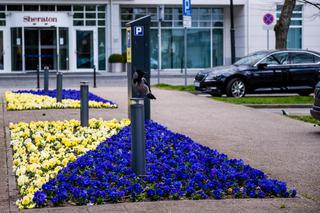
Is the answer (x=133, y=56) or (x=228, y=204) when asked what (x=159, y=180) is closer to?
(x=228, y=204)

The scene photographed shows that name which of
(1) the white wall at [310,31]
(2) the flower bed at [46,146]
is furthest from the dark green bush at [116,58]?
(2) the flower bed at [46,146]

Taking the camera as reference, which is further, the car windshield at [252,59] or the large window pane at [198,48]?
the large window pane at [198,48]

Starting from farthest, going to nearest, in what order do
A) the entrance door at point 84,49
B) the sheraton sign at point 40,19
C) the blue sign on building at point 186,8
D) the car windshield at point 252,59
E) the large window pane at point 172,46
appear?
the large window pane at point 172,46, the entrance door at point 84,49, the sheraton sign at point 40,19, the blue sign on building at point 186,8, the car windshield at point 252,59

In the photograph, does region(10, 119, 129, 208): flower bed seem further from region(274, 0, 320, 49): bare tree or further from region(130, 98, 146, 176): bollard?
region(274, 0, 320, 49): bare tree

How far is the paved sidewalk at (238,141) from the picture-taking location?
7.24m

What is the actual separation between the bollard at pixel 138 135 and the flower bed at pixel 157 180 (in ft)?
0.40

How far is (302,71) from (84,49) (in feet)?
84.4

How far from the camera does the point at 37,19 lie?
44406 millimetres

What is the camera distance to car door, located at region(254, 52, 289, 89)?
22797 millimetres

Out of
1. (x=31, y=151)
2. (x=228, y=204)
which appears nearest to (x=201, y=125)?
(x=31, y=151)

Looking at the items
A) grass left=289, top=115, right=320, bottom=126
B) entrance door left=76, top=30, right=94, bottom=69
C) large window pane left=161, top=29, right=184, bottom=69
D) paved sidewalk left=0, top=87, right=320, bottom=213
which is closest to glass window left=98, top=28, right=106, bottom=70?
entrance door left=76, top=30, right=94, bottom=69

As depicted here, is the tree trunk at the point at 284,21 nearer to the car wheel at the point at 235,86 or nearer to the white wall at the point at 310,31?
the car wheel at the point at 235,86

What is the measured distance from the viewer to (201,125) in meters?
14.7

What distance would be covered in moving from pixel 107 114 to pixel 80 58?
101ft
